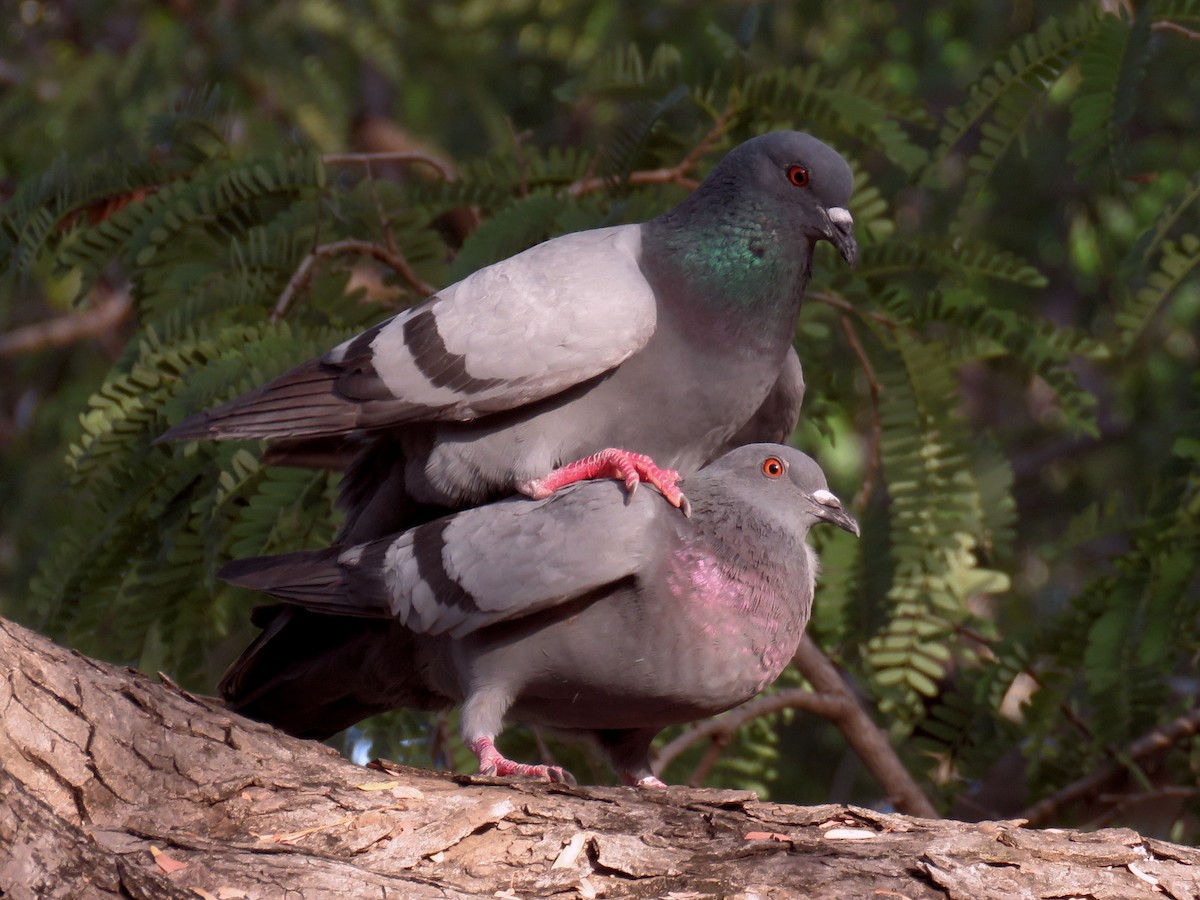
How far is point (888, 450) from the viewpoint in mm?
4879

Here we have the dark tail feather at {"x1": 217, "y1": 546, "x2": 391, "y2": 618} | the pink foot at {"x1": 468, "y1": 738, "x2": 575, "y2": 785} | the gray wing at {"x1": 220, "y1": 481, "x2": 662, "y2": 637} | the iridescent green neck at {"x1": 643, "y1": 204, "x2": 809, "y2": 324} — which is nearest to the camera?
the pink foot at {"x1": 468, "y1": 738, "x2": 575, "y2": 785}

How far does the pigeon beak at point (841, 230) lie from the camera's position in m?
4.45

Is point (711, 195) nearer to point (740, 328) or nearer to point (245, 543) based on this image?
point (740, 328)

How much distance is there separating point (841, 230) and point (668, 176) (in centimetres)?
128

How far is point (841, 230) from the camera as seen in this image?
4.47m

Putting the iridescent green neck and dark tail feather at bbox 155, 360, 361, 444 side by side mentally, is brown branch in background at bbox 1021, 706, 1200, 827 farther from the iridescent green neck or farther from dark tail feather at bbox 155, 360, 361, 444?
dark tail feather at bbox 155, 360, 361, 444

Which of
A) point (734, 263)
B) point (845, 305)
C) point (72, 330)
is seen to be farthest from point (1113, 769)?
point (72, 330)

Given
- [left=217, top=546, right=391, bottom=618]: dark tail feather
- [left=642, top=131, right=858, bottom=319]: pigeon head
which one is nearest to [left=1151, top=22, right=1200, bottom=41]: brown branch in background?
[left=642, top=131, right=858, bottom=319]: pigeon head

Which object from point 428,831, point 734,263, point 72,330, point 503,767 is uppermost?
point 734,263

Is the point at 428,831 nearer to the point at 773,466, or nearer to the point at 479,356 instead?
the point at 479,356

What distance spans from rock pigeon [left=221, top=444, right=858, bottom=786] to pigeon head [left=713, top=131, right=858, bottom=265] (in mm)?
738

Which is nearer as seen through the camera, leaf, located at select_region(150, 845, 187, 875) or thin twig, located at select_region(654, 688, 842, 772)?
leaf, located at select_region(150, 845, 187, 875)

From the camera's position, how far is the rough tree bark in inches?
123

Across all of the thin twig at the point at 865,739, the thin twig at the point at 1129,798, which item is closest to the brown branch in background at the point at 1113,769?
the thin twig at the point at 1129,798
